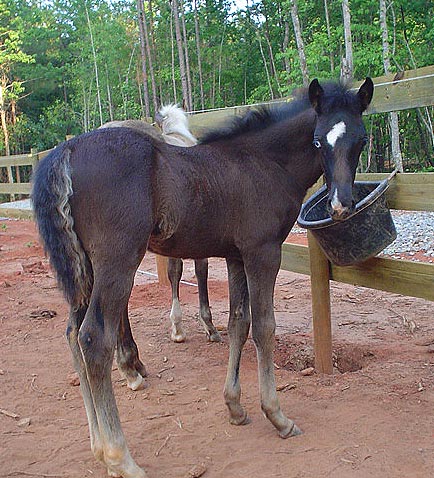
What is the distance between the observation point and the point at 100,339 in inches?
105

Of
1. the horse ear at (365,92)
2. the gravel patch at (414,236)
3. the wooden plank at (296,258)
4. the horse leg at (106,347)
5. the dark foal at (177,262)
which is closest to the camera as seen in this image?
the horse leg at (106,347)

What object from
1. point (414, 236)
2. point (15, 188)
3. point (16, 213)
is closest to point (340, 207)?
point (414, 236)

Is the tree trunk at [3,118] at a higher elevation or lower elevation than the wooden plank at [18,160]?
higher

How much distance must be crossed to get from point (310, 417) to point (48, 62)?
3377cm

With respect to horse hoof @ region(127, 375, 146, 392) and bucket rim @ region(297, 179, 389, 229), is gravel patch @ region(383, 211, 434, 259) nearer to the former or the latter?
bucket rim @ region(297, 179, 389, 229)

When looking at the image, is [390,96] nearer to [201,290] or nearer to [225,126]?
[225,126]

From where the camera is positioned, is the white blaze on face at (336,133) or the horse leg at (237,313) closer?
the white blaze on face at (336,133)

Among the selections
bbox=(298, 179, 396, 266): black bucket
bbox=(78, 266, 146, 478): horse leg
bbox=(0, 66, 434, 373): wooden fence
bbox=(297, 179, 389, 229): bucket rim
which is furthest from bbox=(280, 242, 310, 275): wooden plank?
bbox=(78, 266, 146, 478): horse leg

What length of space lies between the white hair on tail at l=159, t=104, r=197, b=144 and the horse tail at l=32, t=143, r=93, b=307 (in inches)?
84.5

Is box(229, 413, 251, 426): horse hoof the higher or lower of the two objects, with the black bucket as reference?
lower

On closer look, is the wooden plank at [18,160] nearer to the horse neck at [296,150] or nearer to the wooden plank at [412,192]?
the horse neck at [296,150]

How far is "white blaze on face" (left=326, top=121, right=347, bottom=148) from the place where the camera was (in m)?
2.82

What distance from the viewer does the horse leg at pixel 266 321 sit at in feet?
10.0

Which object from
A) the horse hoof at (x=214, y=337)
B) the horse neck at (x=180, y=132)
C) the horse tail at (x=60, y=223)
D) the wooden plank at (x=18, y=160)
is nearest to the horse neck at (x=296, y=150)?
the horse tail at (x=60, y=223)
